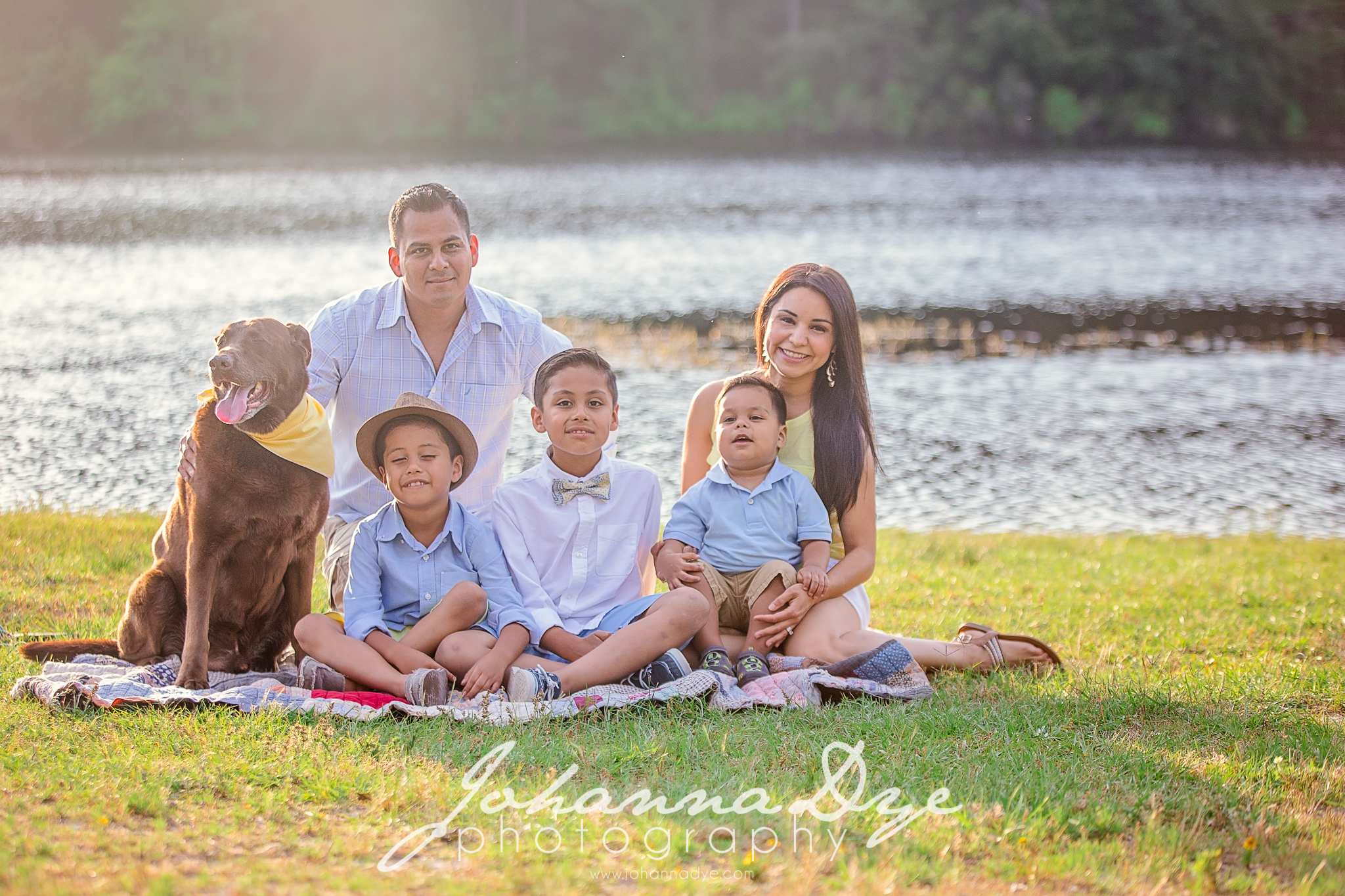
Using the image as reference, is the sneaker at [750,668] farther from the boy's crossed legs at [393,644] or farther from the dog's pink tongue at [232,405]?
the dog's pink tongue at [232,405]

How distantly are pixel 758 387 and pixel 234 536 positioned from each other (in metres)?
2.12

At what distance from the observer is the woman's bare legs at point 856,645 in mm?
4863

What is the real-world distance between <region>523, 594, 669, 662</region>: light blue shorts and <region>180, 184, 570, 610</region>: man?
2.51 feet

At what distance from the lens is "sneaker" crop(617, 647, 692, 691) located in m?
4.52

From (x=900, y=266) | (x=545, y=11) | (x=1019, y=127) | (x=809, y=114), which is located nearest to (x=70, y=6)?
(x=545, y=11)

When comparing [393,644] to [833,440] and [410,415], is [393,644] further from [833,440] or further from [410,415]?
[833,440]

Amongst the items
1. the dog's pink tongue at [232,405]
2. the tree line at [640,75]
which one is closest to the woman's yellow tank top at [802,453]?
the dog's pink tongue at [232,405]

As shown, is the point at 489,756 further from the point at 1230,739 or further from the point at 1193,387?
the point at 1193,387

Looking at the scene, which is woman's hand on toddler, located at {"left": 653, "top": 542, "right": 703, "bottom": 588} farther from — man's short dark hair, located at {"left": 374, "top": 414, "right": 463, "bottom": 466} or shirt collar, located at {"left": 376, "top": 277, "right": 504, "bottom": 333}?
shirt collar, located at {"left": 376, "top": 277, "right": 504, "bottom": 333}

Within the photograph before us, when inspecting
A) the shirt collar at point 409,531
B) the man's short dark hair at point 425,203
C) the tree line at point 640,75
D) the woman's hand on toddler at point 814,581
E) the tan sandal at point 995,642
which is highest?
the tree line at point 640,75

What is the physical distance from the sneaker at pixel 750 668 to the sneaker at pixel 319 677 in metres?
1.53

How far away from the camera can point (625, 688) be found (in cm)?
447

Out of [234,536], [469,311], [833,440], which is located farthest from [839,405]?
[234,536]

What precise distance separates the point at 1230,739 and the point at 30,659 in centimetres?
457
